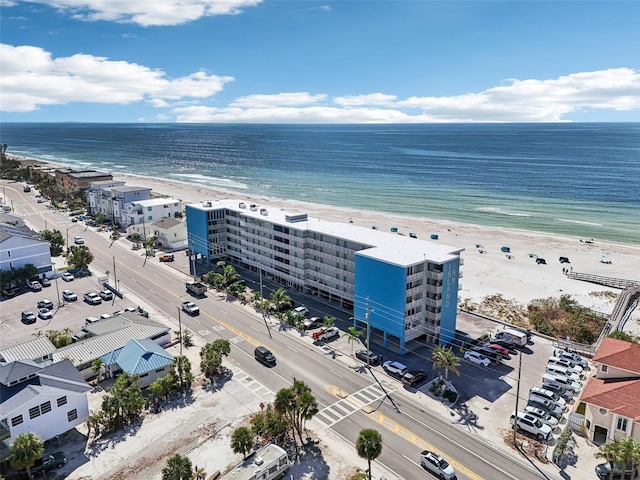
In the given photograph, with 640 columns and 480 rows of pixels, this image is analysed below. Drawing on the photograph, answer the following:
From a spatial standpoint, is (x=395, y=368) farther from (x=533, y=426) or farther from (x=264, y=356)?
(x=264, y=356)

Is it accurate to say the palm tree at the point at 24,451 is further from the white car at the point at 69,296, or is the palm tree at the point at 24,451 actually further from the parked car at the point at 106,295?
the white car at the point at 69,296

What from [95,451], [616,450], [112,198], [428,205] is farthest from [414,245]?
[428,205]

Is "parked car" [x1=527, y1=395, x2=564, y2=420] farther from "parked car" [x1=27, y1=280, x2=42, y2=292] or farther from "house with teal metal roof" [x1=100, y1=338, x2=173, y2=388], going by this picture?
"parked car" [x1=27, y1=280, x2=42, y2=292]

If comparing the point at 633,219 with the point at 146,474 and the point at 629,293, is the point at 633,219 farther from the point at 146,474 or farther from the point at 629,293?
the point at 146,474

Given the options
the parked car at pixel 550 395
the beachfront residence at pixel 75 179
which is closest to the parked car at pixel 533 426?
the parked car at pixel 550 395

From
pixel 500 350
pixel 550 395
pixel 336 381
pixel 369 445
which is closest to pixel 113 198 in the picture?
pixel 336 381

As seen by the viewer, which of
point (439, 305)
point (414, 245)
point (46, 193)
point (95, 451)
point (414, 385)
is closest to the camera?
point (95, 451)
